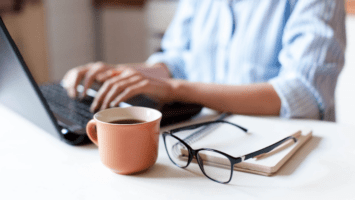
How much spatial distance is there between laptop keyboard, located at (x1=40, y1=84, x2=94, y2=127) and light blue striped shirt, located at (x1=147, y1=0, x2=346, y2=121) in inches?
15.7

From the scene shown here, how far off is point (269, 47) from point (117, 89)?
0.47m

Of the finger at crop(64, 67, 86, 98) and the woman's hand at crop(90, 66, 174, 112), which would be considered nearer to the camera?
the woman's hand at crop(90, 66, 174, 112)

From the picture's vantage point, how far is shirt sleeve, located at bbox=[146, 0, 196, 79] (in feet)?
3.68

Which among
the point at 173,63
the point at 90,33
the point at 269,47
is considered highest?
the point at 269,47

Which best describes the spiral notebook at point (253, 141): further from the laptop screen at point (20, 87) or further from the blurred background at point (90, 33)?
the blurred background at point (90, 33)

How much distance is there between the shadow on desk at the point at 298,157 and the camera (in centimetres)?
47

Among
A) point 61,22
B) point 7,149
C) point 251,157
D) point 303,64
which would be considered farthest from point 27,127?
point 61,22

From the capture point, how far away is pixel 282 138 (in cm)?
54

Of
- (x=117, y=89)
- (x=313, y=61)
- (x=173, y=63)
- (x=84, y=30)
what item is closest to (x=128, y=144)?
(x=117, y=89)

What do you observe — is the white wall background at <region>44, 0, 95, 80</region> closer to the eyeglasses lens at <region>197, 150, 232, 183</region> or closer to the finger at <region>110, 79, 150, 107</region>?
the finger at <region>110, 79, 150, 107</region>

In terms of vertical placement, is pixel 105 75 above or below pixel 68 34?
above

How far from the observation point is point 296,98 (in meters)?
0.74

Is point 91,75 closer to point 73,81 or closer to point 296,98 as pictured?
point 73,81

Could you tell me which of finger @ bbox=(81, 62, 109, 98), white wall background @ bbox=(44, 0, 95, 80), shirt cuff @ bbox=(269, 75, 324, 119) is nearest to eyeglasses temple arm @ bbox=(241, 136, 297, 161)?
shirt cuff @ bbox=(269, 75, 324, 119)
